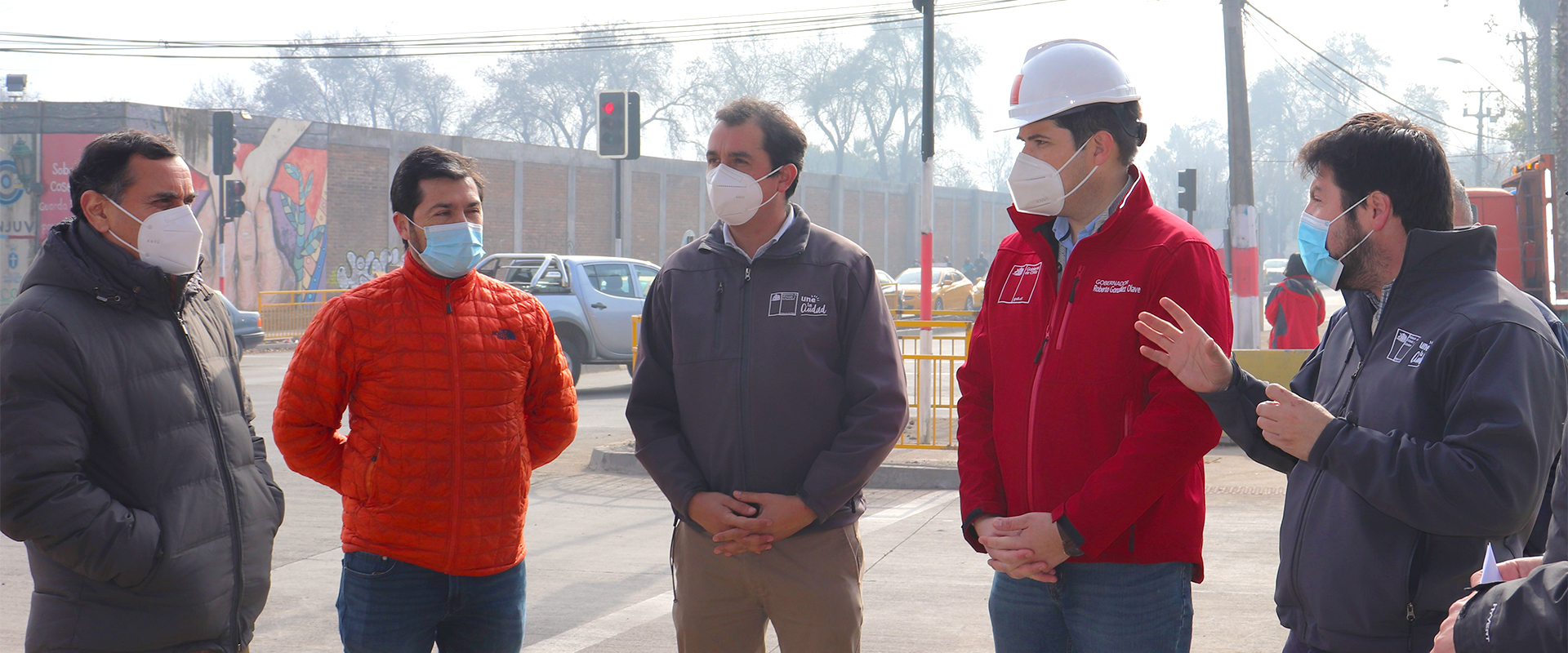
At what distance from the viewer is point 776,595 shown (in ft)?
10.7

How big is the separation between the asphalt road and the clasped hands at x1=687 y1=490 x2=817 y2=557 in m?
2.38

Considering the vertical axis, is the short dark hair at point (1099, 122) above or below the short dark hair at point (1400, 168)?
above

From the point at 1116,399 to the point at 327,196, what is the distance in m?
32.5

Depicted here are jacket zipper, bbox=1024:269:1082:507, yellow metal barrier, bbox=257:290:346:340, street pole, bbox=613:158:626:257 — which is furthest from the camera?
yellow metal barrier, bbox=257:290:346:340

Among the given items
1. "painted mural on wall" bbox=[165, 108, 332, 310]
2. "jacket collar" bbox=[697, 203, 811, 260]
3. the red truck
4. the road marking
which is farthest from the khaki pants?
"painted mural on wall" bbox=[165, 108, 332, 310]

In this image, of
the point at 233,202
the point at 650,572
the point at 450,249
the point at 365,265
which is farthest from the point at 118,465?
the point at 365,265

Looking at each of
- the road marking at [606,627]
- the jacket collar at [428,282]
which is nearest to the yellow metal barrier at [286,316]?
the road marking at [606,627]

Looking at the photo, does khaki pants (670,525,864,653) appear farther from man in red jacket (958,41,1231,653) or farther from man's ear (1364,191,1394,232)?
man's ear (1364,191,1394,232)

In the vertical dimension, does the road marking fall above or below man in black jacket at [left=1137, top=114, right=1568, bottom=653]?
below

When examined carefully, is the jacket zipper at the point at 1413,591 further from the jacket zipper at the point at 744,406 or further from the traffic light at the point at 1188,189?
the traffic light at the point at 1188,189

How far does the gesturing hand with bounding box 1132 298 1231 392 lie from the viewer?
2498 mm

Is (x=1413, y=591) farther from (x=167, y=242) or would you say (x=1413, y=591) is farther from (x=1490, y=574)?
(x=167, y=242)

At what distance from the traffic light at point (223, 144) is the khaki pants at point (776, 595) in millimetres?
21500

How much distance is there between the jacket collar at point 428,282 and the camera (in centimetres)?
337
